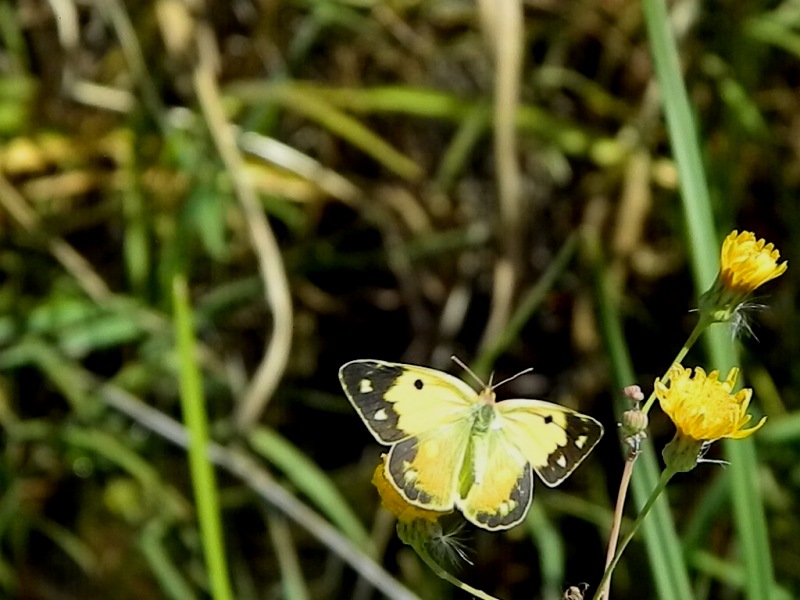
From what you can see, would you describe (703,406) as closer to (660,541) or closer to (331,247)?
(660,541)

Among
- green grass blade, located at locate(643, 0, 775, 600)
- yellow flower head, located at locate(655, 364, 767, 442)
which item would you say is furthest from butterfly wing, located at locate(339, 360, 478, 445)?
green grass blade, located at locate(643, 0, 775, 600)

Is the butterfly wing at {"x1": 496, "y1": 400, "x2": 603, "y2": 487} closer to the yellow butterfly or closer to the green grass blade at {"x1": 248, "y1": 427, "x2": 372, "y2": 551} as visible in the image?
the yellow butterfly

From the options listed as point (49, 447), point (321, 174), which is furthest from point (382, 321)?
point (49, 447)

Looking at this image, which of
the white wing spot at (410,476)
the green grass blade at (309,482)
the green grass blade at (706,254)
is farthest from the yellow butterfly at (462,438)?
the green grass blade at (309,482)

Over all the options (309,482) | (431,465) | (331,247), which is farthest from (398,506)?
(331,247)

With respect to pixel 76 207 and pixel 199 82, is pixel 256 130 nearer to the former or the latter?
pixel 199 82

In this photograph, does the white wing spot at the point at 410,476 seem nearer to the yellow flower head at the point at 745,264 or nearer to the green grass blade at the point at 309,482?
the yellow flower head at the point at 745,264
